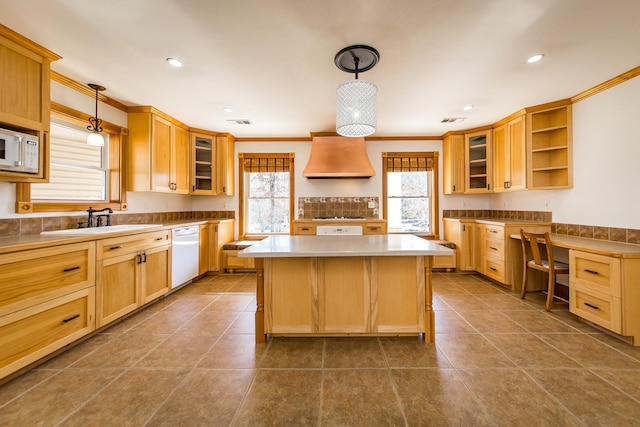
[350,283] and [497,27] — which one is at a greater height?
[497,27]

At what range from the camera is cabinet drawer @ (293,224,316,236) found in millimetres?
4531

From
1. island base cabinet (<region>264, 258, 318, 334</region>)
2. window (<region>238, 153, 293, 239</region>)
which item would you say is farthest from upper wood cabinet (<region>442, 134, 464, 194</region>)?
island base cabinet (<region>264, 258, 318, 334</region>)

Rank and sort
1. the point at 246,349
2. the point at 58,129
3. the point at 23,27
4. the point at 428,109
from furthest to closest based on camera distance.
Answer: the point at 428,109
the point at 58,129
the point at 246,349
the point at 23,27

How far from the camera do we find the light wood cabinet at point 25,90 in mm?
1960

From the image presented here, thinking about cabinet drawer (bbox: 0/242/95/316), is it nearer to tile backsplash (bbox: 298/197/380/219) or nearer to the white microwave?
the white microwave

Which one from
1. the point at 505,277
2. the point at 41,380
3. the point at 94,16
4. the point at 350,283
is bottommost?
the point at 41,380

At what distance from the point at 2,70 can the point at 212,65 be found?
4.85 ft

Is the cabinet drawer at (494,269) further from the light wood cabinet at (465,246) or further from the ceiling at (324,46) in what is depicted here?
the ceiling at (324,46)

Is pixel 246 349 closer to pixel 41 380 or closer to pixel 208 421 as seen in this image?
pixel 208 421

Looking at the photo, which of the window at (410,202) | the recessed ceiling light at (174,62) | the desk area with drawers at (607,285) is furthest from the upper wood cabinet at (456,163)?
the recessed ceiling light at (174,62)

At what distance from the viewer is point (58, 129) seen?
275 cm

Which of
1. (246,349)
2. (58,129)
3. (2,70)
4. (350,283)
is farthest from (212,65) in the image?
(246,349)

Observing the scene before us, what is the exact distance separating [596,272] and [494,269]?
1.53 metres

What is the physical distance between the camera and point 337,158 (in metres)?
4.55
